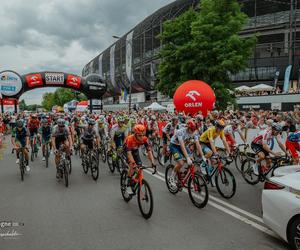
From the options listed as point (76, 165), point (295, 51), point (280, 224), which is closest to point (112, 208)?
point (280, 224)

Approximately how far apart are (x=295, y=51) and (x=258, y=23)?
18.4 feet

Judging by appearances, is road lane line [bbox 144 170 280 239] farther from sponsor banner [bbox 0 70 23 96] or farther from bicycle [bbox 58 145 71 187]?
sponsor banner [bbox 0 70 23 96]

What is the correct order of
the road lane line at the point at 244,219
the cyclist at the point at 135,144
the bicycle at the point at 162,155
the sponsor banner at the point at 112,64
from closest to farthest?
1. the road lane line at the point at 244,219
2. the cyclist at the point at 135,144
3. the bicycle at the point at 162,155
4. the sponsor banner at the point at 112,64

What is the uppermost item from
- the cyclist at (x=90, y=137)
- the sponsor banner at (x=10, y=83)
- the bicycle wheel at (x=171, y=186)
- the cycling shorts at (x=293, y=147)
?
the sponsor banner at (x=10, y=83)

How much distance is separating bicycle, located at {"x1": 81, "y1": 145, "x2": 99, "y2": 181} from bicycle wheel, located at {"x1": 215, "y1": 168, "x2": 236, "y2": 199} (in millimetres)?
3570

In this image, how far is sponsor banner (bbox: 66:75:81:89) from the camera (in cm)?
2745

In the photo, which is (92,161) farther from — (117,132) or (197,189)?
(197,189)

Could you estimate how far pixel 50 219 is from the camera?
209 inches

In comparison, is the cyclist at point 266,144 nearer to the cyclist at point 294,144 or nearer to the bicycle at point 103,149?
the cyclist at point 294,144

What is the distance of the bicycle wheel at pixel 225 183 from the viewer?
6441 millimetres

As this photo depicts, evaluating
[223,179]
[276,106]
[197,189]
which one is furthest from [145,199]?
[276,106]

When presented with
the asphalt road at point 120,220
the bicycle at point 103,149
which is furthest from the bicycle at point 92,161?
the bicycle at point 103,149

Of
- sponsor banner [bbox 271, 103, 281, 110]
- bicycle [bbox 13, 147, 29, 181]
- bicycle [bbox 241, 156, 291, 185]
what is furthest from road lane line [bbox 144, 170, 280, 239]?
sponsor banner [bbox 271, 103, 281, 110]

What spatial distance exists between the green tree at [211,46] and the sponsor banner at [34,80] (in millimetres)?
11891
